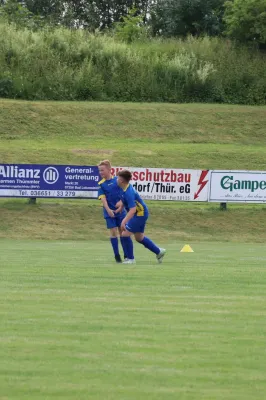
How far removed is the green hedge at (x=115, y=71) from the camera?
171 feet

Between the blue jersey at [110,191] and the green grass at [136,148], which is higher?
the blue jersey at [110,191]

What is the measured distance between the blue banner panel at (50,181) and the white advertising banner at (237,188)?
3908mm

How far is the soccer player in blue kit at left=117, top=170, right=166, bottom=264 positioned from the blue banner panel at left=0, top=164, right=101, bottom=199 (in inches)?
595

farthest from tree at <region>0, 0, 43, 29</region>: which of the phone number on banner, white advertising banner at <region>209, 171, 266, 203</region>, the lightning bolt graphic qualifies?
white advertising banner at <region>209, 171, 266, 203</region>

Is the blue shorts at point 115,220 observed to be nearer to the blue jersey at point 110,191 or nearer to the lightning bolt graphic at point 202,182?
the blue jersey at point 110,191

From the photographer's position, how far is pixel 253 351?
8.69 m

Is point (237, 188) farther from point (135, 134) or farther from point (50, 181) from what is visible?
point (135, 134)

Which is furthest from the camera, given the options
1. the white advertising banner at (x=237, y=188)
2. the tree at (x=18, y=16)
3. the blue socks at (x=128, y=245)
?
the tree at (x=18, y=16)

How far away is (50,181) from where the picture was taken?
107 feet

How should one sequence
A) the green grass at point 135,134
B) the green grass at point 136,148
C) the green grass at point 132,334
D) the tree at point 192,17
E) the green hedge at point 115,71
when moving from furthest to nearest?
the tree at point 192,17 < the green hedge at point 115,71 < the green grass at point 135,134 < the green grass at point 136,148 < the green grass at point 132,334

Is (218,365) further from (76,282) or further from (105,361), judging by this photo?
(76,282)

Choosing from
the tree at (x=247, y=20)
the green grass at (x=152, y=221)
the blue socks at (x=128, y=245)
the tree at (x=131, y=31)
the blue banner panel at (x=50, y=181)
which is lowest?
→ the tree at (x=131, y=31)

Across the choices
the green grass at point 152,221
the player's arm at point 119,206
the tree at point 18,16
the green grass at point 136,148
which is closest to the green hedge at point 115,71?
the green grass at point 136,148

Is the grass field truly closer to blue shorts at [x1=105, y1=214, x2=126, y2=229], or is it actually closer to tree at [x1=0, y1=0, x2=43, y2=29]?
blue shorts at [x1=105, y1=214, x2=126, y2=229]
